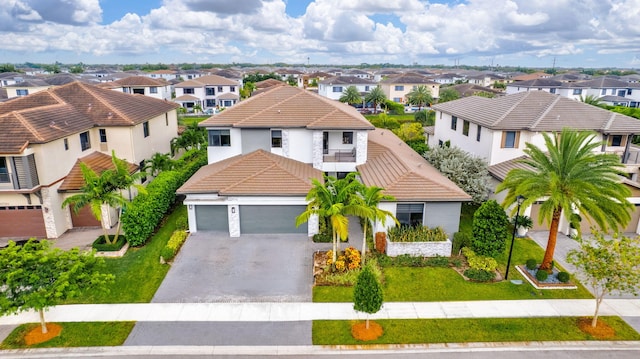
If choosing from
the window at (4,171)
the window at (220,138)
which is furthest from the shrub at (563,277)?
the window at (4,171)

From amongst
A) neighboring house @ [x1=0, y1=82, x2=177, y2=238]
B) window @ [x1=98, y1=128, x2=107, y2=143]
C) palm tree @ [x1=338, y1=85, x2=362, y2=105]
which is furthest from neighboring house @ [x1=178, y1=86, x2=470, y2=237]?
palm tree @ [x1=338, y1=85, x2=362, y2=105]

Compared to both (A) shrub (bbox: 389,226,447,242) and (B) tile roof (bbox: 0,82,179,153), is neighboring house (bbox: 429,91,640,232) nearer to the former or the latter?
(A) shrub (bbox: 389,226,447,242)

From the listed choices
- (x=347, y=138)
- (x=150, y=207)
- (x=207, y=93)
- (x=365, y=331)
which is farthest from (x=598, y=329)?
(x=207, y=93)

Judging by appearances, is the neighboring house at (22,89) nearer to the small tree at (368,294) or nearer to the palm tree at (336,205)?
the palm tree at (336,205)

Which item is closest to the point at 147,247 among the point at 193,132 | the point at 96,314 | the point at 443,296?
the point at 96,314

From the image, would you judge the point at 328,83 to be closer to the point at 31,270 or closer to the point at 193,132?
the point at 193,132
